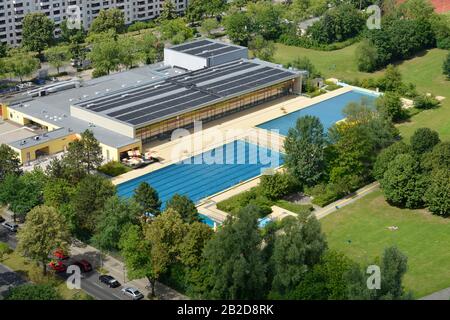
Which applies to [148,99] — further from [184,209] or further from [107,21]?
[107,21]

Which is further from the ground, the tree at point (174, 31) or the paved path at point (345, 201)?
the tree at point (174, 31)

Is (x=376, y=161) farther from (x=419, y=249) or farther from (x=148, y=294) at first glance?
(x=148, y=294)

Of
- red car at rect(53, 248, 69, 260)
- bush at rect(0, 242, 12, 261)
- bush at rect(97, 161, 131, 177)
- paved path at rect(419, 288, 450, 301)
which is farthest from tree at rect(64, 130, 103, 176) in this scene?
paved path at rect(419, 288, 450, 301)

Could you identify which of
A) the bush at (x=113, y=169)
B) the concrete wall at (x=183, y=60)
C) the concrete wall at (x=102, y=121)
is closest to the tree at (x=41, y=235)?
the bush at (x=113, y=169)

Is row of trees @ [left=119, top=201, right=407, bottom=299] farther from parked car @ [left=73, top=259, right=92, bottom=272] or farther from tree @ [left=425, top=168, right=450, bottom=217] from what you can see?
tree @ [left=425, top=168, right=450, bottom=217]

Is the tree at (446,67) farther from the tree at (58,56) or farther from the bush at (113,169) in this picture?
the tree at (58,56)

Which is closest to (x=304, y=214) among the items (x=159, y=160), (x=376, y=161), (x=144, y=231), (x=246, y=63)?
(x=144, y=231)
